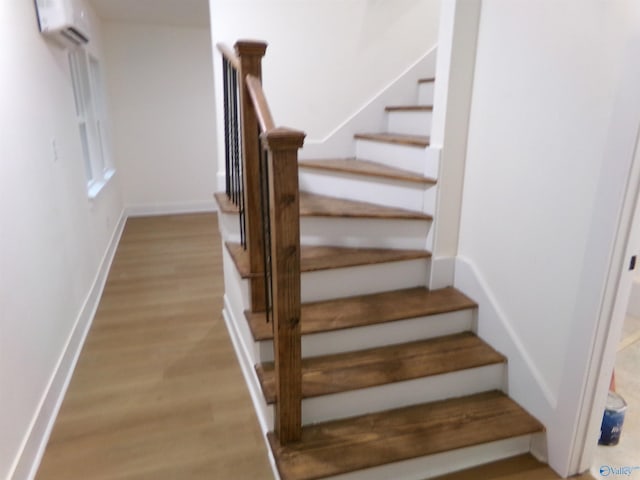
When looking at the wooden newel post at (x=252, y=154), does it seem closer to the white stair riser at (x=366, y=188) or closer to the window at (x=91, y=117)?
the white stair riser at (x=366, y=188)

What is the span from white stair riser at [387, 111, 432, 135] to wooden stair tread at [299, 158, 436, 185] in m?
0.32

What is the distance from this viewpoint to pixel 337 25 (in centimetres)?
283

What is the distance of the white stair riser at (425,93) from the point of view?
2.91 metres

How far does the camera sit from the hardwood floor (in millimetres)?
1783

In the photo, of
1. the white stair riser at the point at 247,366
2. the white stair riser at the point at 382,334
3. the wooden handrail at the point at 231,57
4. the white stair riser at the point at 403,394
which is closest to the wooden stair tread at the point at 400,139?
the white stair riser at the point at 382,334

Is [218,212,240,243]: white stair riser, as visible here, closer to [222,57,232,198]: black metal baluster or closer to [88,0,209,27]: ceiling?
[222,57,232,198]: black metal baluster

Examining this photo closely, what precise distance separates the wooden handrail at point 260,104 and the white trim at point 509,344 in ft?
4.06

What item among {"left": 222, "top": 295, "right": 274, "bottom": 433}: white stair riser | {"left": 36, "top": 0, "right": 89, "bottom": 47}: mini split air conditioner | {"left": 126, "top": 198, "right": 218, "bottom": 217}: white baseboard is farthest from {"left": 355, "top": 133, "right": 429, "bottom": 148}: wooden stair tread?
{"left": 126, "top": 198, "right": 218, "bottom": 217}: white baseboard

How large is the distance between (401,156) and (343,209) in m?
0.50

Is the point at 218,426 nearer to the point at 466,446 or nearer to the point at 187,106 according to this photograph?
the point at 466,446

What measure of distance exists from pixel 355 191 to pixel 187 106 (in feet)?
12.6

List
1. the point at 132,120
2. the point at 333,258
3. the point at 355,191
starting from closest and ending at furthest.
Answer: the point at 333,258
the point at 355,191
the point at 132,120

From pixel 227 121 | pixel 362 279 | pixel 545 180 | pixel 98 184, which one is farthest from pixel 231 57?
pixel 98 184

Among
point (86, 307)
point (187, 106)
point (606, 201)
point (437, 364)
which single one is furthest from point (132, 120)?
point (606, 201)
